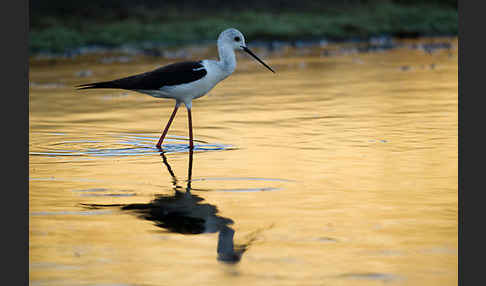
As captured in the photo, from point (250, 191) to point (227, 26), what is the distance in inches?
867

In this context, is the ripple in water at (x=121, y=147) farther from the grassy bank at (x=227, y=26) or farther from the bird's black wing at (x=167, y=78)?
the grassy bank at (x=227, y=26)

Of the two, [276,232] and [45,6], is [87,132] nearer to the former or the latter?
[276,232]

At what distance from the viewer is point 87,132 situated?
10805 millimetres

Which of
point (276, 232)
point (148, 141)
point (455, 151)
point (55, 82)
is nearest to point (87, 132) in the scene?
point (148, 141)

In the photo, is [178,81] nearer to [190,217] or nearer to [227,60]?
[227,60]

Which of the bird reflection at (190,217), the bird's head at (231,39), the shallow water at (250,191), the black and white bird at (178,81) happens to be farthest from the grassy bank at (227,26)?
the bird reflection at (190,217)

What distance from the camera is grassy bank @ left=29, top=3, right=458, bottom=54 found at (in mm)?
26500

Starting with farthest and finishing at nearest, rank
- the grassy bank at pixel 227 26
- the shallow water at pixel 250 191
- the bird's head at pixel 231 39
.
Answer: the grassy bank at pixel 227 26 < the bird's head at pixel 231 39 < the shallow water at pixel 250 191

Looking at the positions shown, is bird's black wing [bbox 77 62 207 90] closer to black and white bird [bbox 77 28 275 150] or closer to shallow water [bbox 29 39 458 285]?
black and white bird [bbox 77 28 275 150]

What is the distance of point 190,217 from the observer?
6328mm

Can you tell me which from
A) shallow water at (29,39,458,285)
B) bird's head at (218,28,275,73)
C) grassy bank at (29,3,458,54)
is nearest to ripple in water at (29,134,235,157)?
shallow water at (29,39,458,285)

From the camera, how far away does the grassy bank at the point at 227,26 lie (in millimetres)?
26500

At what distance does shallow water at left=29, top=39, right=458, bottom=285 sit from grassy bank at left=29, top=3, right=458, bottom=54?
12385 mm

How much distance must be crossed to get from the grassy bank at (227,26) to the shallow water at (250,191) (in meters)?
12.4
